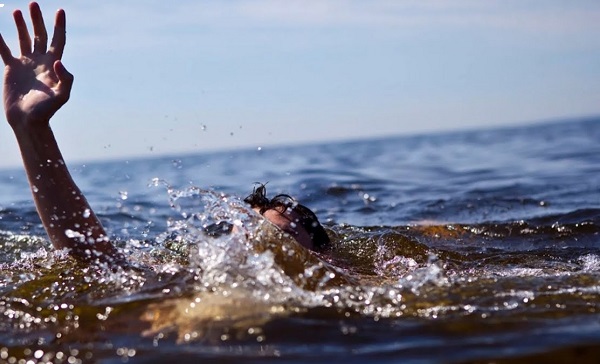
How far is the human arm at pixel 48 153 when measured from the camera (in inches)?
161

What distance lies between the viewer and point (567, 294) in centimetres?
380

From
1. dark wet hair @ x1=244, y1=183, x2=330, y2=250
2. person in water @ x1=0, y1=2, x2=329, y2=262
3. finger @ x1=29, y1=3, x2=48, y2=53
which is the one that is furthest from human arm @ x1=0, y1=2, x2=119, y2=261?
dark wet hair @ x1=244, y1=183, x2=330, y2=250

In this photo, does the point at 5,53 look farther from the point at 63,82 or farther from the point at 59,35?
the point at 63,82

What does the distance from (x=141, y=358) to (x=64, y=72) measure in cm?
155

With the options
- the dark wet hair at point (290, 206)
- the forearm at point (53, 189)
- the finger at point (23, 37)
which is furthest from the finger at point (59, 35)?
the dark wet hair at point (290, 206)

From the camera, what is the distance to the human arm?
4.08 meters

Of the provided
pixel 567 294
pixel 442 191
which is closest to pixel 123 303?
pixel 567 294

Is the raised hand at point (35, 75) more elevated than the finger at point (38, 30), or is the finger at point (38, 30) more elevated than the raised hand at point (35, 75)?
the finger at point (38, 30)

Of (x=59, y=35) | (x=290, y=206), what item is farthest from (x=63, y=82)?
(x=290, y=206)

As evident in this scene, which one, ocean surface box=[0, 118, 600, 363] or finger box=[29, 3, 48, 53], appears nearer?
ocean surface box=[0, 118, 600, 363]

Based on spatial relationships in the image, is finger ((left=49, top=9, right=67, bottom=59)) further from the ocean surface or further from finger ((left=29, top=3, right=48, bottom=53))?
the ocean surface

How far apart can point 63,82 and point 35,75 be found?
0.84ft

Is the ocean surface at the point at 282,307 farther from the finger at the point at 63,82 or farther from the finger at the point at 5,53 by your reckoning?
the finger at the point at 5,53

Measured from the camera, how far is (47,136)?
4141 millimetres
